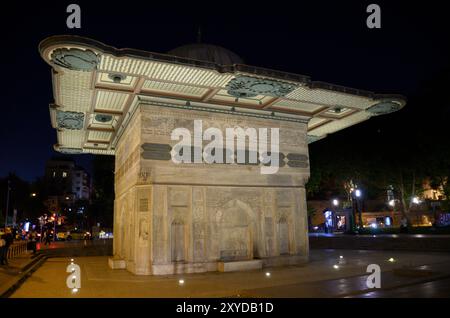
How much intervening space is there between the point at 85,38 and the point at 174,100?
12.9 ft

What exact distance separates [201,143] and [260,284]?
4.99 meters

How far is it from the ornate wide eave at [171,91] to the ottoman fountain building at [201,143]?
3 cm

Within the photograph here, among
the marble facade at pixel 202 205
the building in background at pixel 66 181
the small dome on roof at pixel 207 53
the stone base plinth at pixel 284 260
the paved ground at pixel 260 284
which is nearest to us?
the paved ground at pixel 260 284

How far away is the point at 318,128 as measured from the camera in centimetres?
1630

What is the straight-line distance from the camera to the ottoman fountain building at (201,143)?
1057 centimetres

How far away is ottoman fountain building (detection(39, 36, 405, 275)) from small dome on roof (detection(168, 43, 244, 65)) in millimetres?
47

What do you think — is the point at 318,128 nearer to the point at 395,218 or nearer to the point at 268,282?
the point at 268,282

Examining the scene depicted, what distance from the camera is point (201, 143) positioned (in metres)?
12.4

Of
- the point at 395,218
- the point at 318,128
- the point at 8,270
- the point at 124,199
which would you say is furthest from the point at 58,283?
the point at 395,218

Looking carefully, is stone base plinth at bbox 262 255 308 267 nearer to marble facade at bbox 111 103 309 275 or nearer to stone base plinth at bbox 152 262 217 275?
marble facade at bbox 111 103 309 275

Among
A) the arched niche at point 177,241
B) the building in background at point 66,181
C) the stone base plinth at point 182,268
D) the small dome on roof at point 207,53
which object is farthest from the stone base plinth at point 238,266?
the building in background at point 66,181

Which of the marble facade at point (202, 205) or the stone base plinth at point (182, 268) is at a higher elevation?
the marble facade at point (202, 205)

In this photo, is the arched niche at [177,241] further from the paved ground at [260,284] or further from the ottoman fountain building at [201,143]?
the paved ground at [260,284]

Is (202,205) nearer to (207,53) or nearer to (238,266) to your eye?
(238,266)
